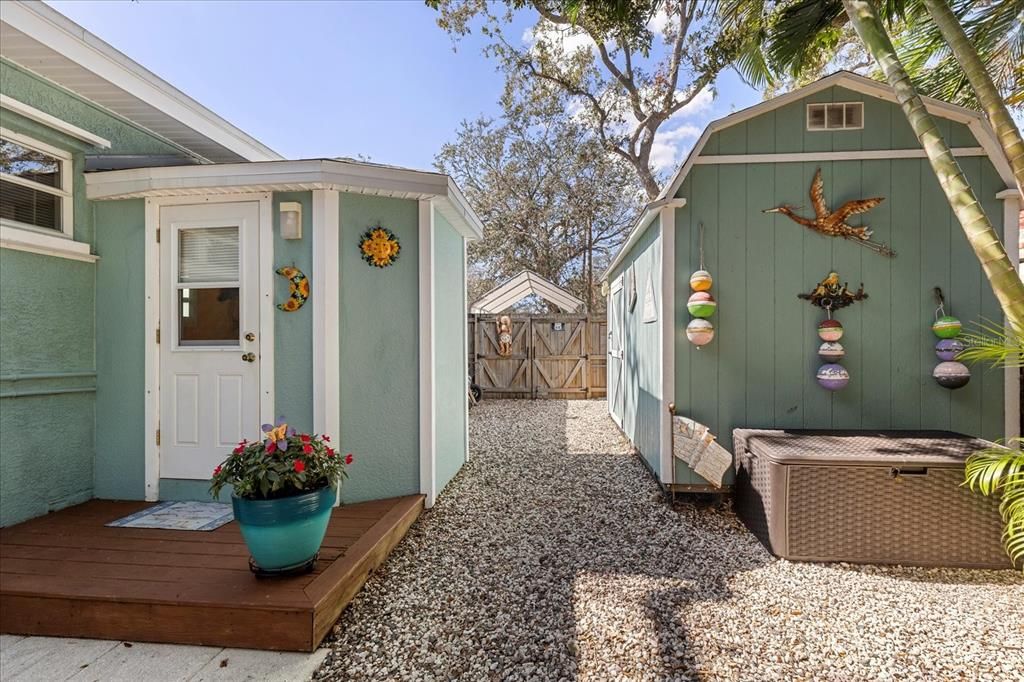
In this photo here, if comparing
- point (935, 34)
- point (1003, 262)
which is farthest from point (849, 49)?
point (1003, 262)

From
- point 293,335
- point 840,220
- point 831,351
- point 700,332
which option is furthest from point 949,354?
point 293,335

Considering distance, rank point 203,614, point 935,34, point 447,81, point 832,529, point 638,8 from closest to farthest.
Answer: point 203,614 → point 832,529 → point 935,34 → point 638,8 → point 447,81

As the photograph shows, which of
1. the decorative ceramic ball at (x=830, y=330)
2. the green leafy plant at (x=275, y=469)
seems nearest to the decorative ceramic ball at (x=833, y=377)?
the decorative ceramic ball at (x=830, y=330)

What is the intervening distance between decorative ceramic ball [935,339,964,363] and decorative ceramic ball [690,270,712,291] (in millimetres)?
1723

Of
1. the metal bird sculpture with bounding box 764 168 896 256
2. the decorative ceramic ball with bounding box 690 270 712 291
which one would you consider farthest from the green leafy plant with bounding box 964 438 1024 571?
the decorative ceramic ball with bounding box 690 270 712 291

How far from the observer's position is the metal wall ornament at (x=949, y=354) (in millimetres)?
3373

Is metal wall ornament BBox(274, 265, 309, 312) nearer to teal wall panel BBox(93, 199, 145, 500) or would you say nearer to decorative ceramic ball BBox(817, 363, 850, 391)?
teal wall panel BBox(93, 199, 145, 500)

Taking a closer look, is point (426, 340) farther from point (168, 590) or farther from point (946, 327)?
point (946, 327)

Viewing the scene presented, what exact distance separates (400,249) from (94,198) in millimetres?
2195

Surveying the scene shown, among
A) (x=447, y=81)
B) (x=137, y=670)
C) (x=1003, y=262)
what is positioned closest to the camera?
(x=137, y=670)

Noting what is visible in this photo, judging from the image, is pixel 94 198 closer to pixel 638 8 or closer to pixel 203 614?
pixel 203 614

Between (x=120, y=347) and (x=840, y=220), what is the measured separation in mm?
5486

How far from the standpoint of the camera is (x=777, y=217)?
12.1 ft

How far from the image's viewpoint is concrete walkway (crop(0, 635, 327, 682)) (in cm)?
190
